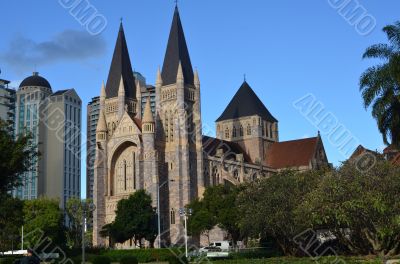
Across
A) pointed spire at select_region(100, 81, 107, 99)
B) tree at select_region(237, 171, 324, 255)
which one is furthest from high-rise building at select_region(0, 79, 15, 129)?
tree at select_region(237, 171, 324, 255)

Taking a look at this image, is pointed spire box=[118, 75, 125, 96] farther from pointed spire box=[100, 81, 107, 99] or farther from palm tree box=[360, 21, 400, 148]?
palm tree box=[360, 21, 400, 148]

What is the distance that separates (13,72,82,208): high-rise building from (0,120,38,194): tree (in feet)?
359

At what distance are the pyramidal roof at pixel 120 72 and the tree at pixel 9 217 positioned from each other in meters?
30.4

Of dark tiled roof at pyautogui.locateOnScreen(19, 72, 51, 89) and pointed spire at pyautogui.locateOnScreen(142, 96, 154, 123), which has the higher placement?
dark tiled roof at pyautogui.locateOnScreen(19, 72, 51, 89)

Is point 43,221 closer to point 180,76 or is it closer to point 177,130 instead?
point 177,130

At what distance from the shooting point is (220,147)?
9350 centimetres

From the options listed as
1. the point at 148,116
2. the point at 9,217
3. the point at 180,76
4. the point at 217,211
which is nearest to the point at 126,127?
the point at 148,116

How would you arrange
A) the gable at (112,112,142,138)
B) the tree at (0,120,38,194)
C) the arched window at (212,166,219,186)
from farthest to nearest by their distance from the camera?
1. the arched window at (212,166,219,186)
2. the gable at (112,112,142,138)
3. the tree at (0,120,38,194)

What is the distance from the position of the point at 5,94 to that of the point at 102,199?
67929mm

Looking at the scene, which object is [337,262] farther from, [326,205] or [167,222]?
[167,222]

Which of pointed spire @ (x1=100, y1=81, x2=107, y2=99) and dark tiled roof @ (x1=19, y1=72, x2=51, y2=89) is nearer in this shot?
pointed spire @ (x1=100, y1=81, x2=107, y2=99)

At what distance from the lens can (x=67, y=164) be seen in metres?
148

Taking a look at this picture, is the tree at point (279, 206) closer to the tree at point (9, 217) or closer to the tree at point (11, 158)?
the tree at point (9, 217)

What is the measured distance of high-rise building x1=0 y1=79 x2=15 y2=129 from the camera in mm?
132000
